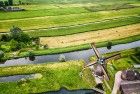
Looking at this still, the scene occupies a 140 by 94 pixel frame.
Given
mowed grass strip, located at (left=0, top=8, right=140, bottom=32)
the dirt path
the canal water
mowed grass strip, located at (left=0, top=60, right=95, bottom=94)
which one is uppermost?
mowed grass strip, located at (left=0, top=8, right=140, bottom=32)

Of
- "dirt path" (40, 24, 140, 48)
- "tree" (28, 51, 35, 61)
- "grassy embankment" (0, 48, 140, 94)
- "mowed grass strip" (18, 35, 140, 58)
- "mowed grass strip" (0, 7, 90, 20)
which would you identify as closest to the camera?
"grassy embankment" (0, 48, 140, 94)

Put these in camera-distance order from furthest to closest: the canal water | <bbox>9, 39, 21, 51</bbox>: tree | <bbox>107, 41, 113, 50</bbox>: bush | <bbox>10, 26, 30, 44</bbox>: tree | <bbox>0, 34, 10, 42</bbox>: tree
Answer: <bbox>0, 34, 10, 42</bbox>: tree < <bbox>107, 41, 113, 50</bbox>: bush < <bbox>10, 26, 30, 44</bbox>: tree < <bbox>9, 39, 21, 51</bbox>: tree < the canal water

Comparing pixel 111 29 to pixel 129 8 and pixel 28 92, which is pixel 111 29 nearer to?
pixel 129 8

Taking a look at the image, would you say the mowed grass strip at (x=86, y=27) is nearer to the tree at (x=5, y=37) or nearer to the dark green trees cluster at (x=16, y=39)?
the dark green trees cluster at (x=16, y=39)

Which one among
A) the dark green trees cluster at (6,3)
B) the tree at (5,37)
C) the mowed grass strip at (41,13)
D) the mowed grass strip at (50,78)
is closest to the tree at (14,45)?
the tree at (5,37)

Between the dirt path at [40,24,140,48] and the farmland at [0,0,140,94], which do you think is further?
the dirt path at [40,24,140,48]

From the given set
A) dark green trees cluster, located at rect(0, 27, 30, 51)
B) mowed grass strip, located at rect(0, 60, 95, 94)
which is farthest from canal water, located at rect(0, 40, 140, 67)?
dark green trees cluster, located at rect(0, 27, 30, 51)

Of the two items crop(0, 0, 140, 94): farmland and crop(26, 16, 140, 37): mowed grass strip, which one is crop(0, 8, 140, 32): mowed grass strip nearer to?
crop(0, 0, 140, 94): farmland
